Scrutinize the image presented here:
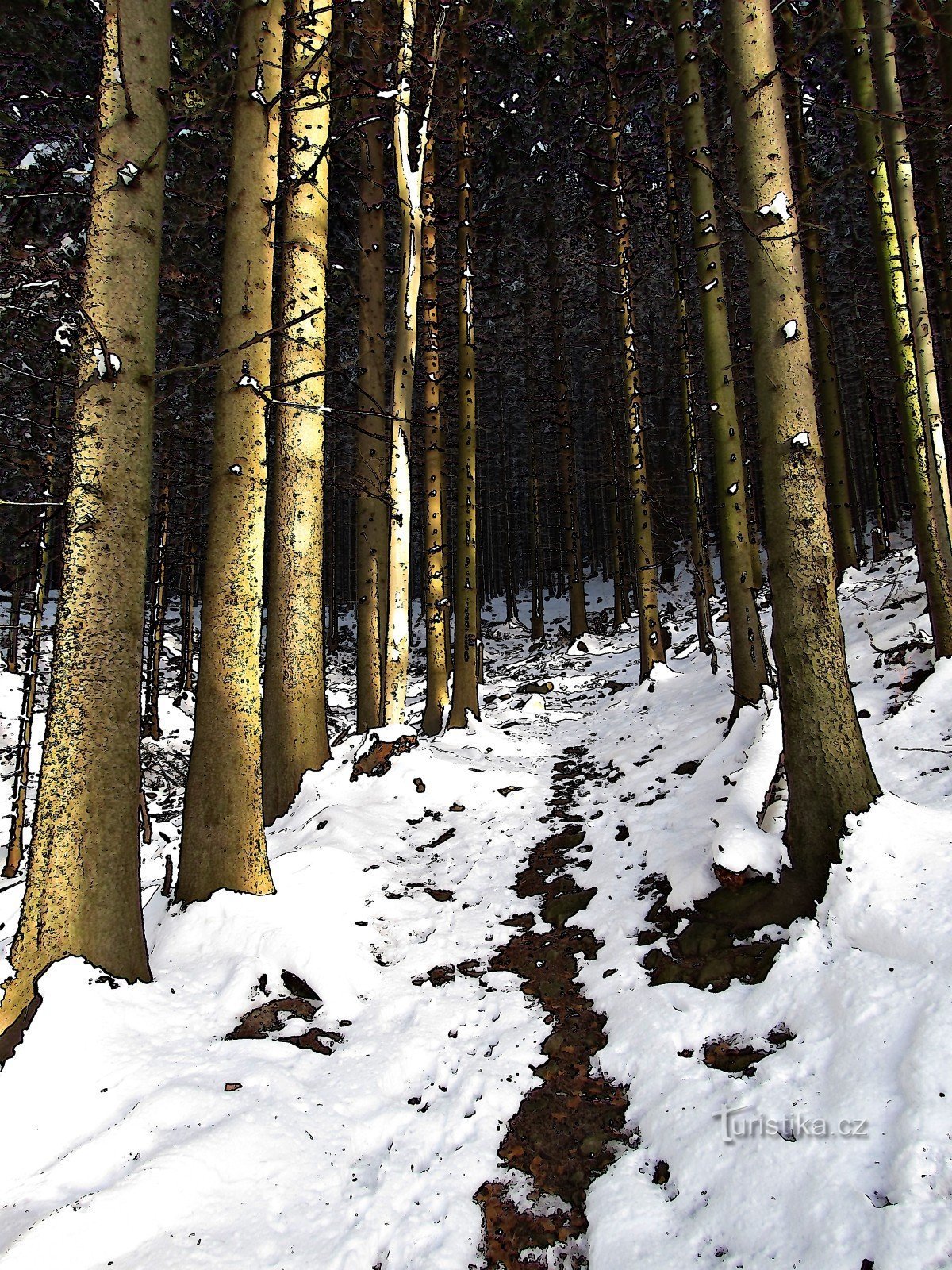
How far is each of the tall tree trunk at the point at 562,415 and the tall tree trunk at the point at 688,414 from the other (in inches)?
244

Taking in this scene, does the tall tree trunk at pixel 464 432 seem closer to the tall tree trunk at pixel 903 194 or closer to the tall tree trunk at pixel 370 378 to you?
the tall tree trunk at pixel 370 378

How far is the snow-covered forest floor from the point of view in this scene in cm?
202

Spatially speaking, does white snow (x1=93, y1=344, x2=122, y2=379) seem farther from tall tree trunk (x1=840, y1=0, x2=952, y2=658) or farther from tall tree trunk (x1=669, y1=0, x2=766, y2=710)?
tall tree trunk (x1=840, y1=0, x2=952, y2=658)

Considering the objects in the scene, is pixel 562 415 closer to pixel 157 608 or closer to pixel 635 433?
pixel 635 433

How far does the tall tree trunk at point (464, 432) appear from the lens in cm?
1021

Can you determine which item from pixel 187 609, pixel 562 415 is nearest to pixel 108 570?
pixel 187 609

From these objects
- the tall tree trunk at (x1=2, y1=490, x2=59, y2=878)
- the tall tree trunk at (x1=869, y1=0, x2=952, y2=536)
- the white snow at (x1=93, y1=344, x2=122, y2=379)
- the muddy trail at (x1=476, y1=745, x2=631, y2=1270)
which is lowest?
the muddy trail at (x1=476, y1=745, x2=631, y2=1270)

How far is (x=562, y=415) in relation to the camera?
1873 centimetres

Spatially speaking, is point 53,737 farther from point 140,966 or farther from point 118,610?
point 140,966

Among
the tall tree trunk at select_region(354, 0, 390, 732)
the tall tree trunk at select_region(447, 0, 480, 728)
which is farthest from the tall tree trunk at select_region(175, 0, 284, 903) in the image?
the tall tree trunk at select_region(447, 0, 480, 728)

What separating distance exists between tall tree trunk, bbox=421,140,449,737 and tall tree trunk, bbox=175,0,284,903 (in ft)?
15.8

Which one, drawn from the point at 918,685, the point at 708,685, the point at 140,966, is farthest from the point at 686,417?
the point at 140,966

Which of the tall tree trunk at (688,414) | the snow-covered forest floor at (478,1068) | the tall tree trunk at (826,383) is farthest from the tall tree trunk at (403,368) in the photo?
the tall tree trunk at (826,383)

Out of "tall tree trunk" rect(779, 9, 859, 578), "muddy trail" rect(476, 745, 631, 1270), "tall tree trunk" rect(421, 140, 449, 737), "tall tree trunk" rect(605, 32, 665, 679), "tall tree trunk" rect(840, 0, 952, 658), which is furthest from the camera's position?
"tall tree trunk" rect(605, 32, 665, 679)
